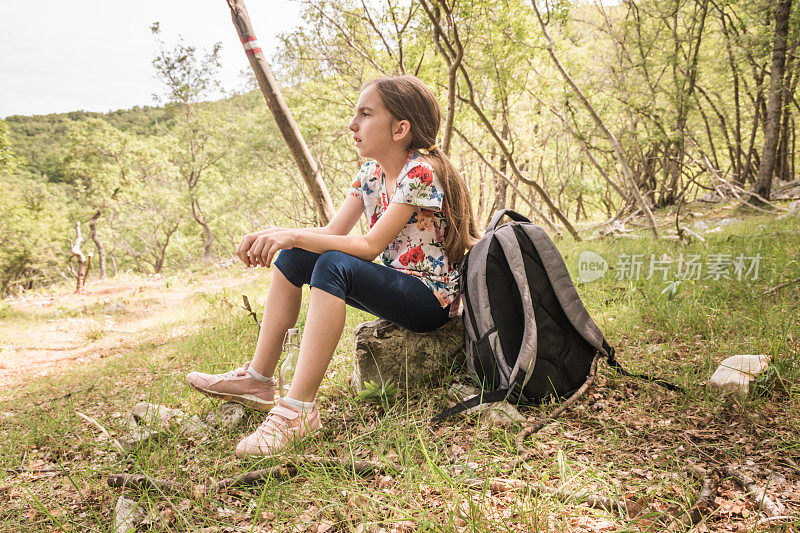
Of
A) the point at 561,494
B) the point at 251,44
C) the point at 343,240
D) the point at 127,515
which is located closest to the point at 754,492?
the point at 561,494

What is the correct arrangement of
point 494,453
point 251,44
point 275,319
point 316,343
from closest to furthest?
point 494,453
point 316,343
point 275,319
point 251,44

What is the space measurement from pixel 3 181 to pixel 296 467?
25259mm

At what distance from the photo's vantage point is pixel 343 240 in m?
1.74

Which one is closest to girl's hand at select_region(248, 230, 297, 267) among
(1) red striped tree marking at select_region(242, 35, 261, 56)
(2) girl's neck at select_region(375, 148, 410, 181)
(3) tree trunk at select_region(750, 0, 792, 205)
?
(2) girl's neck at select_region(375, 148, 410, 181)

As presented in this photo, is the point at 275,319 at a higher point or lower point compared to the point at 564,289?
lower

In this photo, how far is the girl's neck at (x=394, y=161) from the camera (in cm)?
198

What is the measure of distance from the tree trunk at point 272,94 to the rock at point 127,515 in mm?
2550

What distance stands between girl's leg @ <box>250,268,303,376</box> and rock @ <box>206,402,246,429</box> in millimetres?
226

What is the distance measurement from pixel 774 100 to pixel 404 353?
8.02 m

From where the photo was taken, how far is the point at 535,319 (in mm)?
1691

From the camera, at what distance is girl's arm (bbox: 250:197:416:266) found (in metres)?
1.67

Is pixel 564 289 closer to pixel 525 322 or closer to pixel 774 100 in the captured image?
pixel 525 322

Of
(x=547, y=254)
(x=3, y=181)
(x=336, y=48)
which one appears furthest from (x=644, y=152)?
(x=3, y=181)

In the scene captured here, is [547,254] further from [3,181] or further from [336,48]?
[3,181]
